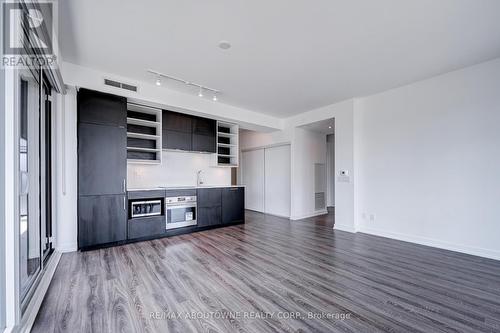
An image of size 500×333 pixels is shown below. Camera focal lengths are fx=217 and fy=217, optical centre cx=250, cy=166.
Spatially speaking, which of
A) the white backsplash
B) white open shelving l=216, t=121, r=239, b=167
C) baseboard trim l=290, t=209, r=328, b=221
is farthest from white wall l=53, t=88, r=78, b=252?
baseboard trim l=290, t=209, r=328, b=221

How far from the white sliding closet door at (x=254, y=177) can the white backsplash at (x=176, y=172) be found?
1723mm

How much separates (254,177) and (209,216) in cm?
309

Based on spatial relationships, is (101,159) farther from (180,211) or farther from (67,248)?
(180,211)

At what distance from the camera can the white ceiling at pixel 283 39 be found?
88.4 inches

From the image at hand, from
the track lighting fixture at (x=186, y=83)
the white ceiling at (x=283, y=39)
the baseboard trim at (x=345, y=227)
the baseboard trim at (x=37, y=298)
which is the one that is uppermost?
the white ceiling at (x=283, y=39)

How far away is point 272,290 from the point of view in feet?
7.64

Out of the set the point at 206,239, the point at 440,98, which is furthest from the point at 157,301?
the point at 440,98

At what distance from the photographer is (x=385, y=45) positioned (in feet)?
9.45

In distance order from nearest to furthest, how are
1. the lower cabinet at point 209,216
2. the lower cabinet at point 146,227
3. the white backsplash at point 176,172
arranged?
the lower cabinet at point 146,227 < the white backsplash at point 176,172 < the lower cabinet at point 209,216

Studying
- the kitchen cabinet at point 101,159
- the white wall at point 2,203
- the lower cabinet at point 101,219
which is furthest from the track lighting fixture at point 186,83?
the white wall at point 2,203

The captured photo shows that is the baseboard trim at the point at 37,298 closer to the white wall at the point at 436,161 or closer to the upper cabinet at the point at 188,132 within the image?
the upper cabinet at the point at 188,132

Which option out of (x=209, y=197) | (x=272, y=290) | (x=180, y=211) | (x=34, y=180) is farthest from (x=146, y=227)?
(x=272, y=290)

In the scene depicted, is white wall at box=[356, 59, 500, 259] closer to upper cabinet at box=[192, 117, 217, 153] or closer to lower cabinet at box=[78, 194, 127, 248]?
upper cabinet at box=[192, 117, 217, 153]

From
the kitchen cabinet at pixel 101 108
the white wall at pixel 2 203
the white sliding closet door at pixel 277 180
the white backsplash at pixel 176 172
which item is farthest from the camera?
the white sliding closet door at pixel 277 180
